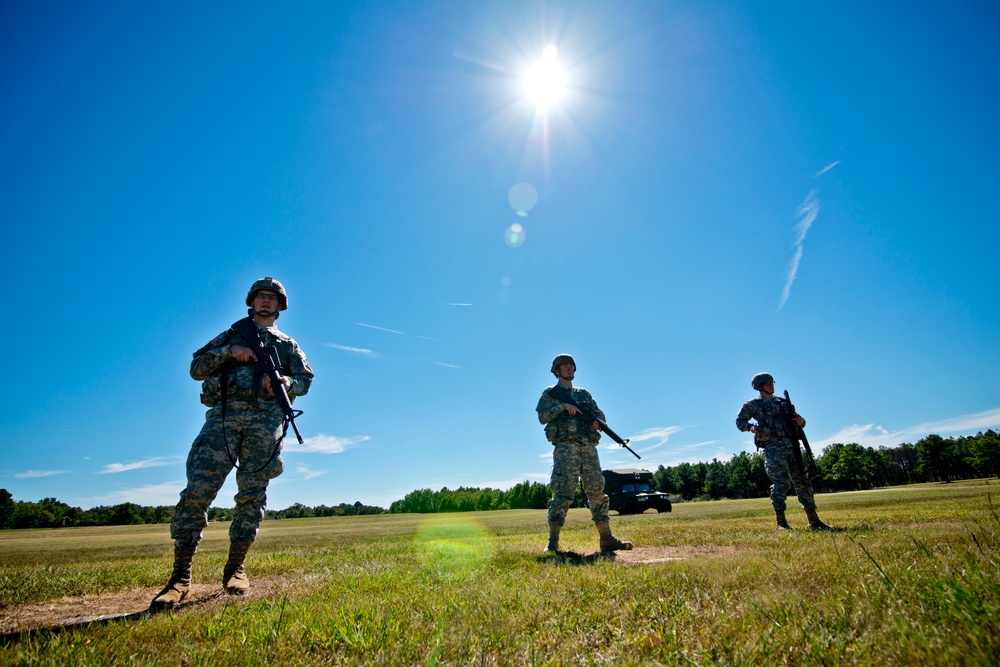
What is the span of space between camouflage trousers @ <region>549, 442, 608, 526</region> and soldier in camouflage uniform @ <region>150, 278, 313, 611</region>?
11.9ft

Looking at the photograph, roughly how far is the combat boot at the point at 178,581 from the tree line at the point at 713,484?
58848 millimetres

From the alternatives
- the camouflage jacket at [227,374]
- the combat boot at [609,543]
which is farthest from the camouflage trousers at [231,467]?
the combat boot at [609,543]

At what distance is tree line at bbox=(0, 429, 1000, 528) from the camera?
7200 centimetres

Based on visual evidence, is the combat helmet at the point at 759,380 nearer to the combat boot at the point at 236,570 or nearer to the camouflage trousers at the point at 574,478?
the camouflage trousers at the point at 574,478

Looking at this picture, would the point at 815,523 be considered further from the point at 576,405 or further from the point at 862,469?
the point at 862,469

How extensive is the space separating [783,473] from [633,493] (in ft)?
65.1

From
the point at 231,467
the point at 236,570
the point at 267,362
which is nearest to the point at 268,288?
the point at 267,362

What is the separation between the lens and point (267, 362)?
4.47 meters

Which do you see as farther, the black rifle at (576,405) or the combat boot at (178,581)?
the black rifle at (576,405)

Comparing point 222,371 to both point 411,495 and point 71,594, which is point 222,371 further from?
point 411,495

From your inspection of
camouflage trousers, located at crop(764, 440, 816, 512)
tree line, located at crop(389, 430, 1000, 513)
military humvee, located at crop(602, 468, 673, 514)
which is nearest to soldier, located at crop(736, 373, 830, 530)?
camouflage trousers, located at crop(764, 440, 816, 512)

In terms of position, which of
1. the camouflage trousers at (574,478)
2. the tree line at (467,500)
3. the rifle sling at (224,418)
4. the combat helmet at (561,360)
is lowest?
the tree line at (467,500)

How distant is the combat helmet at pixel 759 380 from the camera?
8511mm

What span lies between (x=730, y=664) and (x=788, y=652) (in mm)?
259
